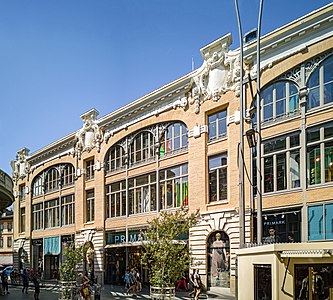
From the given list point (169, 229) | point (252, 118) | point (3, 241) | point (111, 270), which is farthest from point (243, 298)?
point (3, 241)

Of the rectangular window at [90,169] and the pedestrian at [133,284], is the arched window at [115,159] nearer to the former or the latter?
the rectangular window at [90,169]

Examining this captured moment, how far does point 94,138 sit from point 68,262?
20361 millimetres

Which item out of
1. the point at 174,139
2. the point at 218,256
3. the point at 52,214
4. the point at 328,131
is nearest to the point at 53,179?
the point at 52,214

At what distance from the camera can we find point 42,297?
33594 millimetres

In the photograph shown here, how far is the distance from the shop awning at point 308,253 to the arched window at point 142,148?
2836 cm

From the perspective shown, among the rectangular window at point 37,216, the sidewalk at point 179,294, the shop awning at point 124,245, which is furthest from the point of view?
the rectangular window at point 37,216

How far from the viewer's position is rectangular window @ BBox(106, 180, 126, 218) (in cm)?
4251

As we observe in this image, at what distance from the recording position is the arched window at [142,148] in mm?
39656

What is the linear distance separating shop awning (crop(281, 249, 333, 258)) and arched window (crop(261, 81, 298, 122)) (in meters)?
17.4

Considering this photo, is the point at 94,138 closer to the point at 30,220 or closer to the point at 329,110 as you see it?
the point at 30,220

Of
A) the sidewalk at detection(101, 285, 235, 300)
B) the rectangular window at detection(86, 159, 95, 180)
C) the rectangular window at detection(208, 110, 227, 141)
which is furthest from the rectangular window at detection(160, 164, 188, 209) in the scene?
the rectangular window at detection(86, 159, 95, 180)

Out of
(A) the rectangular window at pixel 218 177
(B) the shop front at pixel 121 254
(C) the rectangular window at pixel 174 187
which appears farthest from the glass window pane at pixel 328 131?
(B) the shop front at pixel 121 254

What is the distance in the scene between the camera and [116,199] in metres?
43.5

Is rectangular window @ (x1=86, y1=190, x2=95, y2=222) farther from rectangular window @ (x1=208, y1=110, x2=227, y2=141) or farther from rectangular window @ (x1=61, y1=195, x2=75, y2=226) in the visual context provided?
rectangular window @ (x1=208, y1=110, x2=227, y2=141)
